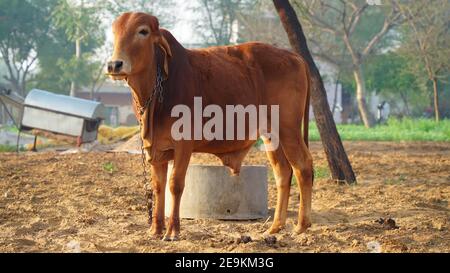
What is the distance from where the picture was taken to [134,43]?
573 centimetres

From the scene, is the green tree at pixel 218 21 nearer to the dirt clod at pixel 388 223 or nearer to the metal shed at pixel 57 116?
the metal shed at pixel 57 116

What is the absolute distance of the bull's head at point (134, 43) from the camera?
18.3ft

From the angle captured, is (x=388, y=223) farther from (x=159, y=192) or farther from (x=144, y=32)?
(x=144, y=32)

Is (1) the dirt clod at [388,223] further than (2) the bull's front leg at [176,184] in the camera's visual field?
Yes

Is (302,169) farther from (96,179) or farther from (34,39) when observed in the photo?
(34,39)

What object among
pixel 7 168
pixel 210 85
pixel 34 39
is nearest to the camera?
pixel 210 85

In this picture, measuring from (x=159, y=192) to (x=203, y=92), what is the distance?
0.99 m

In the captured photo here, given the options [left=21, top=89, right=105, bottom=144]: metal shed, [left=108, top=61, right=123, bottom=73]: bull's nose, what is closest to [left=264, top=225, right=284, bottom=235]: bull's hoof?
[left=108, top=61, right=123, bottom=73]: bull's nose

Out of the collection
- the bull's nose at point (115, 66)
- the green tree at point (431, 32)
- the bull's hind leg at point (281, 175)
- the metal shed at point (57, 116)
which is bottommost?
the bull's hind leg at point (281, 175)

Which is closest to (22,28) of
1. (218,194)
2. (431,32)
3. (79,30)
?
(79,30)

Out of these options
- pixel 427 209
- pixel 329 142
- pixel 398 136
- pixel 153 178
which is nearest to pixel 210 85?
pixel 153 178

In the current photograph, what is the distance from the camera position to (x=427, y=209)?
26.1ft

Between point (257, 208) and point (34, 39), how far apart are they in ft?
136

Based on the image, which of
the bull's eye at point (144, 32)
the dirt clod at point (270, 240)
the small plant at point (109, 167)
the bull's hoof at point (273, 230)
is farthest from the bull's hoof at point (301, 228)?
the small plant at point (109, 167)
